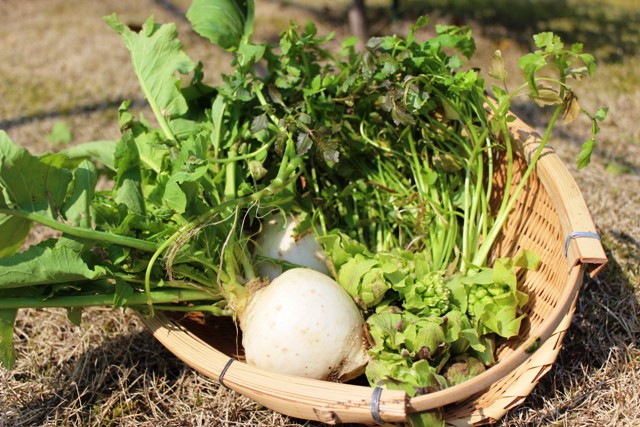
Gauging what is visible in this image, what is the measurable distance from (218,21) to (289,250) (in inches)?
27.7

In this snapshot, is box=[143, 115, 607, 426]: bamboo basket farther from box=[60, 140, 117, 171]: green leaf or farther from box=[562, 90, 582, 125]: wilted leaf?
box=[60, 140, 117, 171]: green leaf

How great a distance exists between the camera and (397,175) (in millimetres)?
1860

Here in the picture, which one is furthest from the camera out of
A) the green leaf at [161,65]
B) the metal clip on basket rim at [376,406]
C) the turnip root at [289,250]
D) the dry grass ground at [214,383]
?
the green leaf at [161,65]

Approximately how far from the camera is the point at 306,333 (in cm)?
137

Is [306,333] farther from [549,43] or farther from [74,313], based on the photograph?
[549,43]

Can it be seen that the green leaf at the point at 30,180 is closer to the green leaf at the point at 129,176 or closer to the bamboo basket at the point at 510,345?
the green leaf at the point at 129,176

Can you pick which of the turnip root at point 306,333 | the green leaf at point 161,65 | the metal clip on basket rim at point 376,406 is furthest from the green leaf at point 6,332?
the metal clip on basket rim at point 376,406

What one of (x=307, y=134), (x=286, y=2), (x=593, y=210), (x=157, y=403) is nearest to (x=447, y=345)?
(x=307, y=134)

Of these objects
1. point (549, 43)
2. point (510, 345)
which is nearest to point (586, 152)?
point (549, 43)

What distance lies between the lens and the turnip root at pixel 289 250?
65.0 inches

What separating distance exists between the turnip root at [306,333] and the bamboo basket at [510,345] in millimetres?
95

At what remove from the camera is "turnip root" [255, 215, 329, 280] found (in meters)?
1.65

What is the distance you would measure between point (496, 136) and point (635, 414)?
29.9 inches

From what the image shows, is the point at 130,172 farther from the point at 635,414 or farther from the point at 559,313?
the point at 635,414
